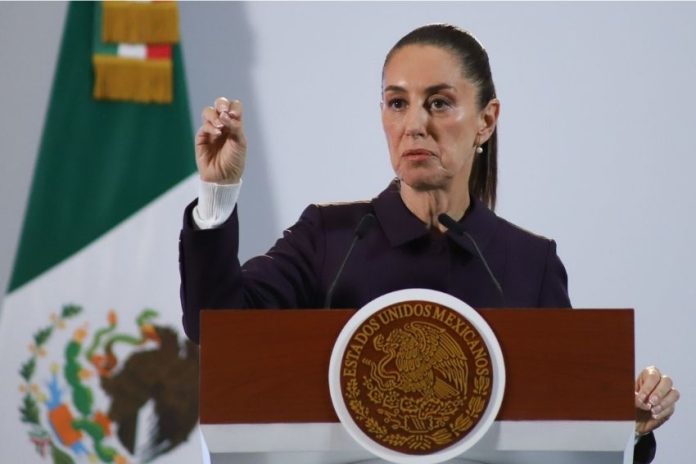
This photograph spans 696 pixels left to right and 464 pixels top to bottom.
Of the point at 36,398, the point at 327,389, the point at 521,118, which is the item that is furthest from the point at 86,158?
the point at 327,389

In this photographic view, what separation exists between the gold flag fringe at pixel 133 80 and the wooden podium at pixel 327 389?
243 centimetres

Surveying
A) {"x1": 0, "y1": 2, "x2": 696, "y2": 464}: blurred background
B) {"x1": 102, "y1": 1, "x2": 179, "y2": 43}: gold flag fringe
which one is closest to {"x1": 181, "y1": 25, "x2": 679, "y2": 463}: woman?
{"x1": 0, "y1": 2, "x2": 696, "y2": 464}: blurred background

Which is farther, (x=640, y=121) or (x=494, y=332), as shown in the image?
(x=640, y=121)

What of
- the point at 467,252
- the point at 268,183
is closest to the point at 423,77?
the point at 467,252

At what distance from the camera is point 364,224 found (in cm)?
A: 207

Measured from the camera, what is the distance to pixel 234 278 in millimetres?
1876

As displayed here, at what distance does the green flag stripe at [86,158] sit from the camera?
383 centimetres

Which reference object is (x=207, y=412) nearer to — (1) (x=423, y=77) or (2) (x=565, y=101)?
(1) (x=423, y=77)

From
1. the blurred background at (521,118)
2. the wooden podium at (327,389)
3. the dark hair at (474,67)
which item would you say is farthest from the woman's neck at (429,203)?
the blurred background at (521,118)

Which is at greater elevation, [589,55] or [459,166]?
[589,55]

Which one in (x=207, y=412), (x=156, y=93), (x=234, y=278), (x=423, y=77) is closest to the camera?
(x=207, y=412)

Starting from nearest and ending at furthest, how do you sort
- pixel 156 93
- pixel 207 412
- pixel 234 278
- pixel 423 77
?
pixel 207 412
pixel 234 278
pixel 423 77
pixel 156 93

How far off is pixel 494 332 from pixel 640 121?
101 inches

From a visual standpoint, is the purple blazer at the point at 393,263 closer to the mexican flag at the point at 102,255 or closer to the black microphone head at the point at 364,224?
the black microphone head at the point at 364,224
